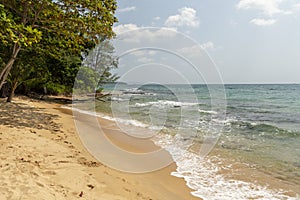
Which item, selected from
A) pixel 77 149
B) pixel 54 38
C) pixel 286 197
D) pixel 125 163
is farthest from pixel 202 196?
pixel 54 38

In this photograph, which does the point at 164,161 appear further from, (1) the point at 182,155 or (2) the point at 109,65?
(2) the point at 109,65

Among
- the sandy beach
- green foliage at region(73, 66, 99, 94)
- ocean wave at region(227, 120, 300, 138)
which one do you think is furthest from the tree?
the sandy beach

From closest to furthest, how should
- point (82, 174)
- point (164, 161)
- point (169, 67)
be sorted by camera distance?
point (82, 174), point (164, 161), point (169, 67)

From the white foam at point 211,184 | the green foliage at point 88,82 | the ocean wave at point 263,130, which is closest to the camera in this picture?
the white foam at point 211,184

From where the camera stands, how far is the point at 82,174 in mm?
4430

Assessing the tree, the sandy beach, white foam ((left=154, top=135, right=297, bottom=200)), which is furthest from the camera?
the tree

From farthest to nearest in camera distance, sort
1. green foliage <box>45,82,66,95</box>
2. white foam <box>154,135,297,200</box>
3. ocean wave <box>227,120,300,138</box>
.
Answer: green foliage <box>45,82,66,95</box>
ocean wave <box>227,120,300,138</box>
white foam <box>154,135,297,200</box>

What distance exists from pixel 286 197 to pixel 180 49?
467 cm

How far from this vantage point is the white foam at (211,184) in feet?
15.2

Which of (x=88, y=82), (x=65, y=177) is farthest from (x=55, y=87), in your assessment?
(x=65, y=177)

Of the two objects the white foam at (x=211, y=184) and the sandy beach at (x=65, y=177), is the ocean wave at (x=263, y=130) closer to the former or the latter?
the white foam at (x=211, y=184)

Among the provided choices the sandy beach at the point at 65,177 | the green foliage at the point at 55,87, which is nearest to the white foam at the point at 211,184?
the sandy beach at the point at 65,177

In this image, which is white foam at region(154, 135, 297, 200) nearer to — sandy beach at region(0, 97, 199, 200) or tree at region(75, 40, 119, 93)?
sandy beach at region(0, 97, 199, 200)

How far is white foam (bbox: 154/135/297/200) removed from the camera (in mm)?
4629
